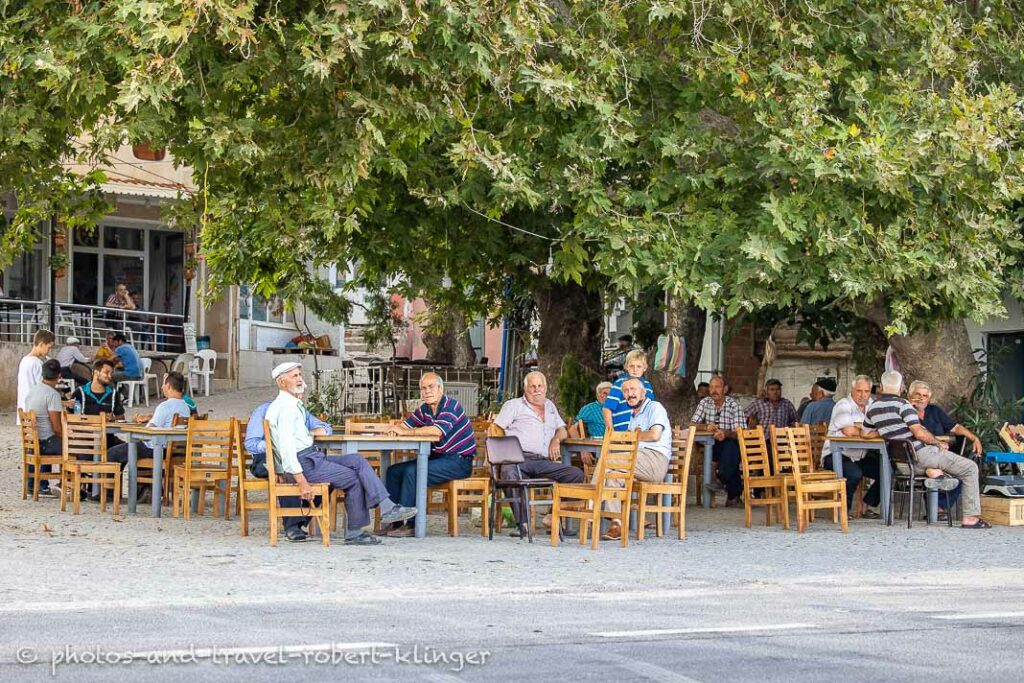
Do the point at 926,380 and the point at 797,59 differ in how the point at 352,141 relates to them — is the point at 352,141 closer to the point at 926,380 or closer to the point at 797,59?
the point at 797,59

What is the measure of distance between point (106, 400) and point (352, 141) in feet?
20.8

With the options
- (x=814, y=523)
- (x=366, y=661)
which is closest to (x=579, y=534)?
(x=814, y=523)

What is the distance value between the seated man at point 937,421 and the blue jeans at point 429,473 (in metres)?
4.86

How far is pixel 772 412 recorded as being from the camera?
18641 mm

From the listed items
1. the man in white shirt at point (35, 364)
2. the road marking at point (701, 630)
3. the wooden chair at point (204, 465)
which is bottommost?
the road marking at point (701, 630)

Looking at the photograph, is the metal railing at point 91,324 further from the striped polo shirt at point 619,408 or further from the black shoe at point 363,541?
the black shoe at point 363,541

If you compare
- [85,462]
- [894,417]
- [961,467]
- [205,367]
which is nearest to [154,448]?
[85,462]

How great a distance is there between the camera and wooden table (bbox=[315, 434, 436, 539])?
1259cm

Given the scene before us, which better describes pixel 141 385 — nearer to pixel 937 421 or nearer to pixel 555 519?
pixel 937 421

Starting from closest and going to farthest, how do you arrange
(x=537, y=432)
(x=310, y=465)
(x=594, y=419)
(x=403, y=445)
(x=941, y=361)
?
1. (x=310, y=465)
2. (x=403, y=445)
3. (x=537, y=432)
4. (x=594, y=419)
5. (x=941, y=361)

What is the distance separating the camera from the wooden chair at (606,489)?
1274 centimetres

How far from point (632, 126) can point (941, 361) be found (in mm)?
5490

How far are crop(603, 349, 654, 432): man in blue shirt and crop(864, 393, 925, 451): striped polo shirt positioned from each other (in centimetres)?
255

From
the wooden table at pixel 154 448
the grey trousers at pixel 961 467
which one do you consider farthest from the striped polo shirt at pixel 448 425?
the grey trousers at pixel 961 467
